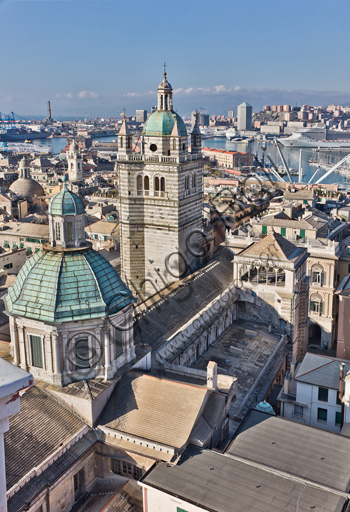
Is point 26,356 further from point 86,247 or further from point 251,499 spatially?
point 251,499

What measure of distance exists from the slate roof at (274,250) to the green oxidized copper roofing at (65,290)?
16.8 metres

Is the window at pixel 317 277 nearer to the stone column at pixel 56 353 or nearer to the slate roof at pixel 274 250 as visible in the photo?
the slate roof at pixel 274 250

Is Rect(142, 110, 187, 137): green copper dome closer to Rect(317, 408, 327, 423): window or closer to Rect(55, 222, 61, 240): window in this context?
Rect(55, 222, 61, 240): window

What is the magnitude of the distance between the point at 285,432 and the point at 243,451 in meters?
2.60

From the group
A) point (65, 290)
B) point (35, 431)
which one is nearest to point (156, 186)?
point (65, 290)

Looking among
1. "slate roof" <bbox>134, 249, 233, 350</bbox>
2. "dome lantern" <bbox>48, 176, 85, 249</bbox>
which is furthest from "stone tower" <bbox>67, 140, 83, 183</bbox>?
"dome lantern" <bbox>48, 176, 85, 249</bbox>

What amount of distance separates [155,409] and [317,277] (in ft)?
97.7

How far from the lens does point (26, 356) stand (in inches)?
914

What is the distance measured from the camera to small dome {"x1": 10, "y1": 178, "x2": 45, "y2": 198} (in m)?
103

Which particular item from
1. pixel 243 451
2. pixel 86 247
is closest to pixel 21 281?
pixel 86 247

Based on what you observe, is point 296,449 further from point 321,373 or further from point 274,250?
point 274,250

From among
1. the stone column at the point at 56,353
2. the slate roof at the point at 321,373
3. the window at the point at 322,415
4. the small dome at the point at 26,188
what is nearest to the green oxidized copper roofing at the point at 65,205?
the stone column at the point at 56,353

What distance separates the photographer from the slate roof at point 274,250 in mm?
37812

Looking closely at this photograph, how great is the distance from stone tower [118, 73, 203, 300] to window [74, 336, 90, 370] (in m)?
18.4
